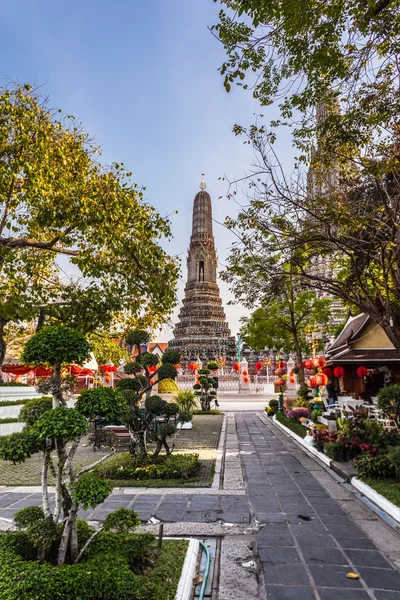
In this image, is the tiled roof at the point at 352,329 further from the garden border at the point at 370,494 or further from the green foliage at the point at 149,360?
the green foliage at the point at 149,360

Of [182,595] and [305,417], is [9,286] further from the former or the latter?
[305,417]

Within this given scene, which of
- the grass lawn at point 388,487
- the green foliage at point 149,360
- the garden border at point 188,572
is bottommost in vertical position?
the garden border at point 188,572

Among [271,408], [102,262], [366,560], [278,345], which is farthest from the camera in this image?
[278,345]

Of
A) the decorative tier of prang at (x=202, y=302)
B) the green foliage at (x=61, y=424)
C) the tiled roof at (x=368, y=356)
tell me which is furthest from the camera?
the decorative tier of prang at (x=202, y=302)

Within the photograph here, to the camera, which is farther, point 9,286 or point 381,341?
point 381,341

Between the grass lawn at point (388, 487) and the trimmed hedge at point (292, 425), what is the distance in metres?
5.55

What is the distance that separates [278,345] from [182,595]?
64.9ft

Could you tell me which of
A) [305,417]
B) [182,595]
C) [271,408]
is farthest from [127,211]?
[271,408]

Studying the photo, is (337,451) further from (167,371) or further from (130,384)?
(130,384)

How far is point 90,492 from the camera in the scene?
352 cm

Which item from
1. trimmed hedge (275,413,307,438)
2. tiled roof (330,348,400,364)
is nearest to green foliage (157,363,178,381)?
trimmed hedge (275,413,307,438)

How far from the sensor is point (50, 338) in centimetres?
391

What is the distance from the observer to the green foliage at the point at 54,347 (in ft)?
12.8

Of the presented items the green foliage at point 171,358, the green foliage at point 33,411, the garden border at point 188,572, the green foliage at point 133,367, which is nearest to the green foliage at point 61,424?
the green foliage at point 33,411
